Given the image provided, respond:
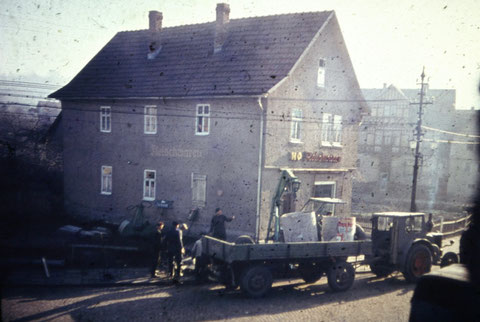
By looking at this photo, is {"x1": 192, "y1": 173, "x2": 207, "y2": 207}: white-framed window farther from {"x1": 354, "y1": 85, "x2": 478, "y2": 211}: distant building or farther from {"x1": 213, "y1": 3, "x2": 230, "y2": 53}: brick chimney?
{"x1": 354, "y1": 85, "x2": 478, "y2": 211}: distant building

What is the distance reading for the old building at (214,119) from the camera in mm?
16594

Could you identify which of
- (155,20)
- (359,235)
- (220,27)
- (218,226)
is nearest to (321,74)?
(220,27)

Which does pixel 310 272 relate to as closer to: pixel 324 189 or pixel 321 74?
pixel 324 189

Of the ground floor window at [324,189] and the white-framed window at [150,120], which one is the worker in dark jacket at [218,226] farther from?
the white-framed window at [150,120]

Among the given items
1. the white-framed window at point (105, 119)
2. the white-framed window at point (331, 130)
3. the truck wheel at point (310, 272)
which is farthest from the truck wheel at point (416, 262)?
the white-framed window at point (105, 119)

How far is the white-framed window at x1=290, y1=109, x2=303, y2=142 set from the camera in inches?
689

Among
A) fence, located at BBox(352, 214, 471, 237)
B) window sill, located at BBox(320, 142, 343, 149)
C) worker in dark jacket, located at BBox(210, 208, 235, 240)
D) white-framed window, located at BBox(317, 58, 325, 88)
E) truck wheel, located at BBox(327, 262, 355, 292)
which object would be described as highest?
white-framed window, located at BBox(317, 58, 325, 88)

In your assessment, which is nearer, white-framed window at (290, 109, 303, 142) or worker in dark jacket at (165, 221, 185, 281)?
worker in dark jacket at (165, 221, 185, 281)

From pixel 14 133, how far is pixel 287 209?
17124 mm

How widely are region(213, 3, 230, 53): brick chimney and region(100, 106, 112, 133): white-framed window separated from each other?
6805 mm

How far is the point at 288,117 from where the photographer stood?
17188 millimetres

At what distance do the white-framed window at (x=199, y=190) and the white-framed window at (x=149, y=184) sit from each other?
2550 millimetres

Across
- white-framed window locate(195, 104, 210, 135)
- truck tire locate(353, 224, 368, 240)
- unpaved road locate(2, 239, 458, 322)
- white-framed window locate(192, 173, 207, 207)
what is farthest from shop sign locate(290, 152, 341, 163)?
unpaved road locate(2, 239, 458, 322)

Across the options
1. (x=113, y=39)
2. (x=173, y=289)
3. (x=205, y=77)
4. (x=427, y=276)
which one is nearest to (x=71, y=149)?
(x=113, y=39)
